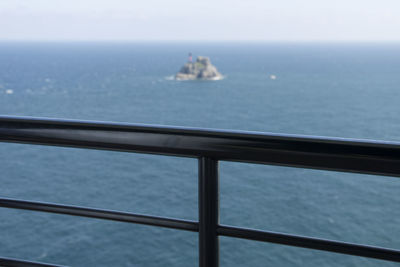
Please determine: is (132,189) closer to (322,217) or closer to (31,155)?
(31,155)

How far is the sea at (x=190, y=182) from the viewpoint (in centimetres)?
1873

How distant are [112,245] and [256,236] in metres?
19.9

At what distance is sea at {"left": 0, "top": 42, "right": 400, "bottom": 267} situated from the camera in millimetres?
18734

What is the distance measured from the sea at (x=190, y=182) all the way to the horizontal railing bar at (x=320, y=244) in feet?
20.4

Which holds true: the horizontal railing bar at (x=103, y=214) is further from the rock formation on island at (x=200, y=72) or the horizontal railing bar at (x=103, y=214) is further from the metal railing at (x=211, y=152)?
the rock formation on island at (x=200, y=72)

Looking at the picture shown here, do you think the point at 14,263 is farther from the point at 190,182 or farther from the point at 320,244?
the point at 190,182

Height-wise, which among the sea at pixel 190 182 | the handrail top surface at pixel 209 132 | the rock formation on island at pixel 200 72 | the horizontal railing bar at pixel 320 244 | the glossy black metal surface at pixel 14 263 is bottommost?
the sea at pixel 190 182

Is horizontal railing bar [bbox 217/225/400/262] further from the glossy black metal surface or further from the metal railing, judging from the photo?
the glossy black metal surface

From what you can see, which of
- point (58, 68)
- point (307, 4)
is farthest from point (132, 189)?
point (307, 4)

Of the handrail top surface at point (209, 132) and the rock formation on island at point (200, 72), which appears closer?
the handrail top surface at point (209, 132)

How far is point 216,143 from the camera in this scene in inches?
20.8

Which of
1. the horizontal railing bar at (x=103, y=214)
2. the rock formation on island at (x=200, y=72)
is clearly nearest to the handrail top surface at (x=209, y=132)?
the horizontal railing bar at (x=103, y=214)

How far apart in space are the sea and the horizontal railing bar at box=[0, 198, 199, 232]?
6154mm

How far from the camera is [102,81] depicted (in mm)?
45438
